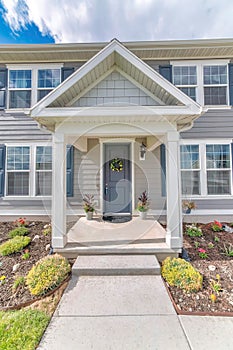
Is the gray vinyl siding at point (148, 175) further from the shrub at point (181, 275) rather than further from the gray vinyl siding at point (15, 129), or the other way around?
the gray vinyl siding at point (15, 129)

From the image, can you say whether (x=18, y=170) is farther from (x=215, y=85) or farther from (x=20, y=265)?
(x=215, y=85)

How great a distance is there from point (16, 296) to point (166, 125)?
11.9ft

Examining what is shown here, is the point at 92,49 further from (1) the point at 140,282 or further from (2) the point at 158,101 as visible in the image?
(1) the point at 140,282

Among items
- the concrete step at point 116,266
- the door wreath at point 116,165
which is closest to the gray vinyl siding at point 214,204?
the door wreath at point 116,165

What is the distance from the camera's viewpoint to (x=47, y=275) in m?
→ 2.91

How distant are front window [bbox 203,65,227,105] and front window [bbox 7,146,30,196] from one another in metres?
5.87

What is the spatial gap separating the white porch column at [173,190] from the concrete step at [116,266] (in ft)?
1.97

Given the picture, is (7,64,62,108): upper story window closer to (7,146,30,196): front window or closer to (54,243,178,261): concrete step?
(7,146,30,196): front window

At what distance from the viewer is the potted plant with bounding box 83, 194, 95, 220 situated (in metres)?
5.55

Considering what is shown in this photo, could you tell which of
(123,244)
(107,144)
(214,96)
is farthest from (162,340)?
(214,96)

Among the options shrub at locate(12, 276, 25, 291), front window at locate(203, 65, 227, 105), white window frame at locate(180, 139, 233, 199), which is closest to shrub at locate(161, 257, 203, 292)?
shrub at locate(12, 276, 25, 291)

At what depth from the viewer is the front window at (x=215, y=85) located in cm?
600

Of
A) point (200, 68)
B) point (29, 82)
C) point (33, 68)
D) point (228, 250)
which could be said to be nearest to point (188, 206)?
point (228, 250)

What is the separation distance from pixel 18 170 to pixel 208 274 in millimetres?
5747
